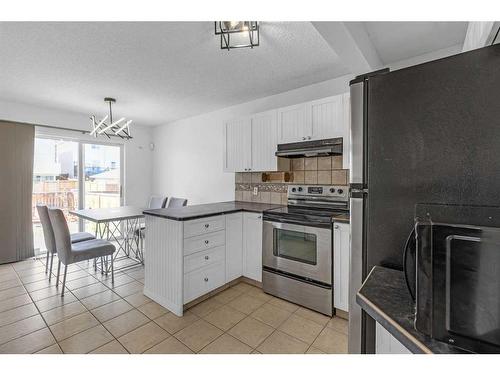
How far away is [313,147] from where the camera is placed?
Answer: 98.8 inches

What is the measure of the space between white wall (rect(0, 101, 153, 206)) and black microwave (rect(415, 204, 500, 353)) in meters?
5.09

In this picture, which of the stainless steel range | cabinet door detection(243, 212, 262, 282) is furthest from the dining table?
the stainless steel range

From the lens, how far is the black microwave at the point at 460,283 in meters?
0.55

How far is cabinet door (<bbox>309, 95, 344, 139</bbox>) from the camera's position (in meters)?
2.37

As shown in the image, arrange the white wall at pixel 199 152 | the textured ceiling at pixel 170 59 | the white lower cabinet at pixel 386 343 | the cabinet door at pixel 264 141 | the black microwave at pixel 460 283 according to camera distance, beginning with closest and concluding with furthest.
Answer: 1. the black microwave at pixel 460 283
2. the white lower cabinet at pixel 386 343
3. the textured ceiling at pixel 170 59
4. the cabinet door at pixel 264 141
5. the white wall at pixel 199 152

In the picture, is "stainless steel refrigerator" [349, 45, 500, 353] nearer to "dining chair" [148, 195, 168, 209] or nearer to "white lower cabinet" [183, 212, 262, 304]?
"white lower cabinet" [183, 212, 262, 304]

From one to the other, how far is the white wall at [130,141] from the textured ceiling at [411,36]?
4.63m

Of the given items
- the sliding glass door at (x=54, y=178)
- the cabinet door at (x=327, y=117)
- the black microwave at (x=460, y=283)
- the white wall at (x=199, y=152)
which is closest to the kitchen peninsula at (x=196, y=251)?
the cabinet door at (x=327, y=117)

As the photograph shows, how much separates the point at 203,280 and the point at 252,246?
66 cm

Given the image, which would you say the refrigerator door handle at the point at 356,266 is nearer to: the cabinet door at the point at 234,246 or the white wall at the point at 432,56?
the cabinet door at the point at 234,246

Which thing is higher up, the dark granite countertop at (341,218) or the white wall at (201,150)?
the white wall at (201,150)

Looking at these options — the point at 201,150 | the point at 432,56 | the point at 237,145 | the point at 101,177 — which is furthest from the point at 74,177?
the point at 432,56

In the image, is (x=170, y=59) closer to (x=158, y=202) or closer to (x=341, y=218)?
(x=341, y=218)
